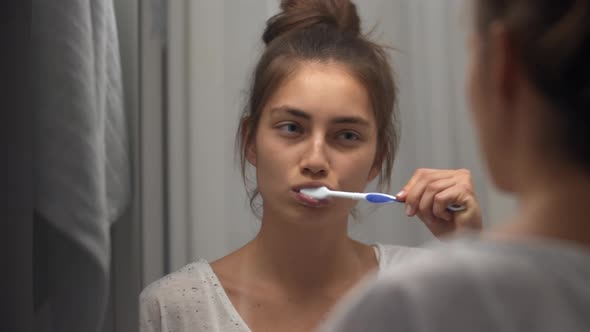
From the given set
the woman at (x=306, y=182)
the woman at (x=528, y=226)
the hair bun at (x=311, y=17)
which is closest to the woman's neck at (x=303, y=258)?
the woman at (x=306, y=182)

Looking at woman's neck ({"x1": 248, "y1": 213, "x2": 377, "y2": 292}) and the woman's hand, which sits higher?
the woman's hand

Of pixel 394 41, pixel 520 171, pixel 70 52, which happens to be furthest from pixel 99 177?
pixel 520 171

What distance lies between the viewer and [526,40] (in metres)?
0.31

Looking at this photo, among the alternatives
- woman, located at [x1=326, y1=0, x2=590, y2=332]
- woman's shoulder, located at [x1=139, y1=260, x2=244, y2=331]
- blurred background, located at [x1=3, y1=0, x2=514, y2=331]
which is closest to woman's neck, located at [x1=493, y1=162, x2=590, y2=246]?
woman, located at [x1=326, y1=0, x2=590, y2=332]

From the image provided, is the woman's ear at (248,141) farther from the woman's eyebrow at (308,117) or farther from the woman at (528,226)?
the woman at (528,226)

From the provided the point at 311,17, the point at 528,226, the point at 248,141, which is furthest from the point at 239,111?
the point at 528,226

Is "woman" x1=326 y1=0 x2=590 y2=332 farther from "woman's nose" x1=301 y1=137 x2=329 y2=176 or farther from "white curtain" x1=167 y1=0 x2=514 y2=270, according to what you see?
"white curtain" x1=167 y1=0 x2=514 y2=270

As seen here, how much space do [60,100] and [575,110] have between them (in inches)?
23.6

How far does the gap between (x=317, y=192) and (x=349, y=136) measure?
8cm

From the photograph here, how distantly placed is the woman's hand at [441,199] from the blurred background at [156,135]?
0.10m

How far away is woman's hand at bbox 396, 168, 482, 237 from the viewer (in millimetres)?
798

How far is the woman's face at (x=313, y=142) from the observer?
826 millimetres

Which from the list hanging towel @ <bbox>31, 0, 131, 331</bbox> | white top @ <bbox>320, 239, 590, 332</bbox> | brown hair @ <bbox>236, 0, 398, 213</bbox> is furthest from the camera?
brown hair @ <bbox>236, 0, 398, 213</bbox>

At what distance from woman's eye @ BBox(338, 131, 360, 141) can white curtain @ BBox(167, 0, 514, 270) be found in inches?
4.0
